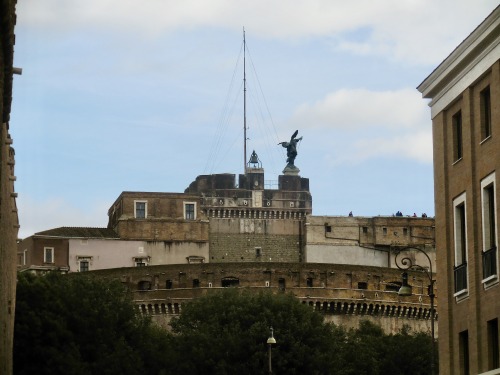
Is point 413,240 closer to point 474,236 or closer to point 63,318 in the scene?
point 63,318

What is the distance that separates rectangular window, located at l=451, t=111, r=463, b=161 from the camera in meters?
35.7

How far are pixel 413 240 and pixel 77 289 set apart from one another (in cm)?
4926

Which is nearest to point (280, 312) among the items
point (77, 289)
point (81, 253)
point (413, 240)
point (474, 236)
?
point (77, 289)

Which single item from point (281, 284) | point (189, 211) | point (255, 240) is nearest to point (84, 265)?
point (189, 211)

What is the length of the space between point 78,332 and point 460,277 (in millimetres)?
51065

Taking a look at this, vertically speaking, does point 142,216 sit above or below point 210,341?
above

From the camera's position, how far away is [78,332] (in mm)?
84000

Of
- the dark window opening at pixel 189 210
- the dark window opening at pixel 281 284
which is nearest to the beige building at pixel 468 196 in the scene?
the dark window opening at pixel 281 284

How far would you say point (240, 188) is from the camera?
141m

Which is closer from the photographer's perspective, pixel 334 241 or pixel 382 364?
pixel 382 364

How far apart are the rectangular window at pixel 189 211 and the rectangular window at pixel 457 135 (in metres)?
92.6

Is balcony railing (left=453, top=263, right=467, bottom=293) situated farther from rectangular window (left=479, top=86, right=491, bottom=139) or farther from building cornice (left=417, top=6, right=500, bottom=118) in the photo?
building cornice (left=417, top=6, right=500, bottom=118)

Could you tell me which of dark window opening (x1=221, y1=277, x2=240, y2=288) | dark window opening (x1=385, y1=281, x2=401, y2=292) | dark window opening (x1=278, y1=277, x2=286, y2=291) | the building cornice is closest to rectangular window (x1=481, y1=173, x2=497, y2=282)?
the building cornice

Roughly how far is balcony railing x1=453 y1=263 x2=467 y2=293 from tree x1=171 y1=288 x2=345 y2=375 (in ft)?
172
